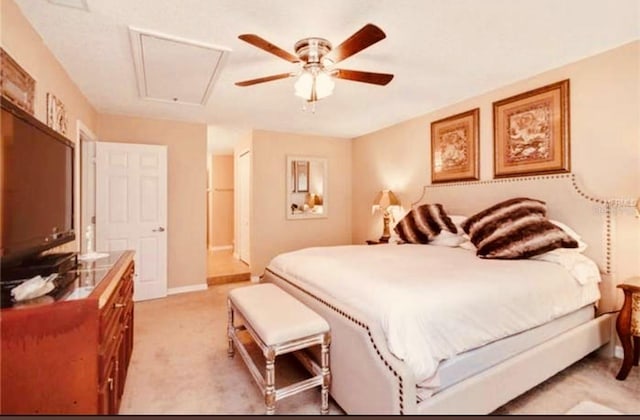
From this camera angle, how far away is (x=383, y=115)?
4211 millimetres

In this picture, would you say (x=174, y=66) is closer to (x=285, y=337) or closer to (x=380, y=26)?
(x=380, y=26)

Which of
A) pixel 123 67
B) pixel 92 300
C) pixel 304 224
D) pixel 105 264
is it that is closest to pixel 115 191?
pixel 123 67

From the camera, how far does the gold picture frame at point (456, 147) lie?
11.5 feet

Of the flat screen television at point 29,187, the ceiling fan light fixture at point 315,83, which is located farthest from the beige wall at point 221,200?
the ceiling fan light fixture at point 315,83

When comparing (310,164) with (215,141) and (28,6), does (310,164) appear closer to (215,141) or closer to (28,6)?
(215,141)

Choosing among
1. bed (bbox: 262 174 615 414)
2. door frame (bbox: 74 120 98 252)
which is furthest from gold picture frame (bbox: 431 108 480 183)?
door frame (bbox: 74 120 98 252)

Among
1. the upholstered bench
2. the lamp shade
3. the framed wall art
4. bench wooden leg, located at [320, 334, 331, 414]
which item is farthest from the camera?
the lamp shade

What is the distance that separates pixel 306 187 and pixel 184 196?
192 centimetres

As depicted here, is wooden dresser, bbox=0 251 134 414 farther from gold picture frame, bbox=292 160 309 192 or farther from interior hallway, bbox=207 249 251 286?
gold picture frame, bbox=292 160 309 192

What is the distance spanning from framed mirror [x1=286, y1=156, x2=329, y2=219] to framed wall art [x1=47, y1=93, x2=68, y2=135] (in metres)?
2.95

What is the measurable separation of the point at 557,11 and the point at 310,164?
3755 millimetres

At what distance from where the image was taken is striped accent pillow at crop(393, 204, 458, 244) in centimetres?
340

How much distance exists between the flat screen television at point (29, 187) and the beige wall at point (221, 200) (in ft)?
18.0

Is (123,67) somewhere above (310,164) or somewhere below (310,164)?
above
